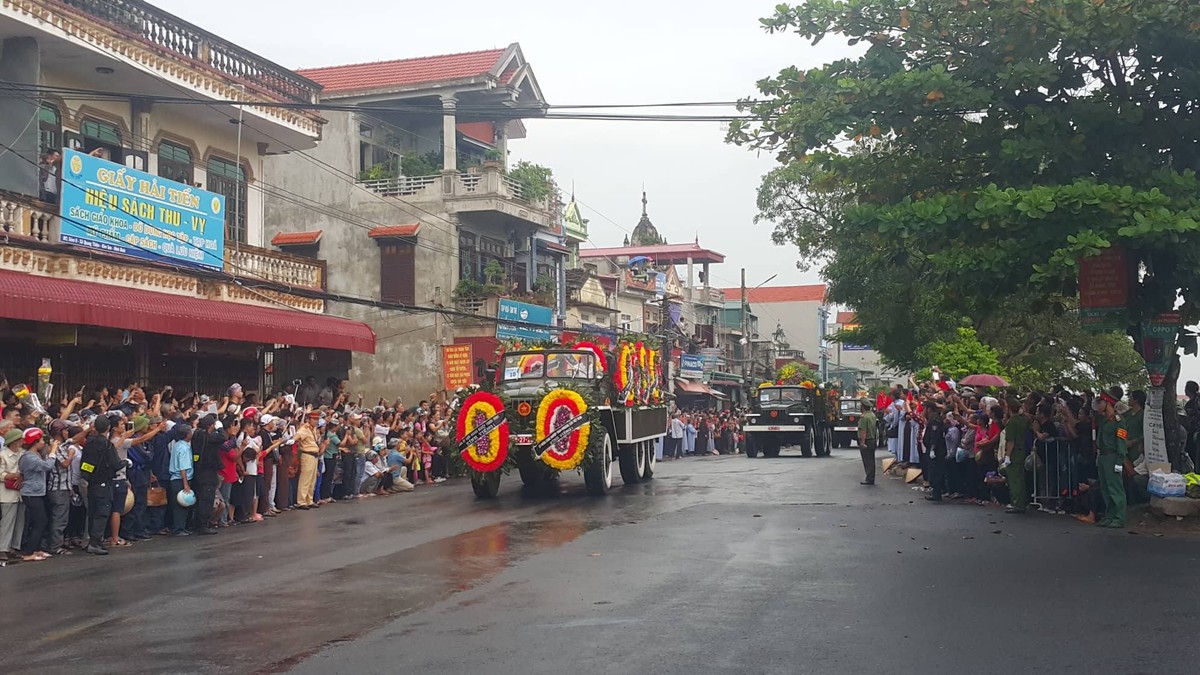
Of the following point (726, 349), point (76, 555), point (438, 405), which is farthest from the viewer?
point (726, 349)

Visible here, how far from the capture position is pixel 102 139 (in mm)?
22812

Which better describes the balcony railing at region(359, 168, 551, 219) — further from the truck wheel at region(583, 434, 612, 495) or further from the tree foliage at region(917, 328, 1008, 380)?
the truck wheel at region(583, 434, 612, 495)

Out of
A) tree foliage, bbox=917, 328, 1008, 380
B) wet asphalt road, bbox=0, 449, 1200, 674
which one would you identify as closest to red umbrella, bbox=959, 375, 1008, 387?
tree foliage, bbox=917, 328, 1008, 380

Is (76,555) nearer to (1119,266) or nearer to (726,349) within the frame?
(1119,266)

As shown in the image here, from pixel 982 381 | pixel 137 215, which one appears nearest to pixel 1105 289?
pixel 982 381

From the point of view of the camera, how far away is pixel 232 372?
2633 cm

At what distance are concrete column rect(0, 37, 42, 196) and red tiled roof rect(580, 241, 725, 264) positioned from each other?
47.2 meters

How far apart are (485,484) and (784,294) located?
267 feet

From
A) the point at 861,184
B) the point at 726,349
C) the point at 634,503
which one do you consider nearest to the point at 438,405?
the point at 634,503

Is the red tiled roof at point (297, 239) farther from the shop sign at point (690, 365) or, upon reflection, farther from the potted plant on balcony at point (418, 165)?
the shop sign at point (690, 365)

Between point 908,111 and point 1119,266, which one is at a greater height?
point 908,111

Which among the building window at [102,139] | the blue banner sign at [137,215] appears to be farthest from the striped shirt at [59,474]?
the building window at [102,139]

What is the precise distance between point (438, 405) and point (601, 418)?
7967 millimetres

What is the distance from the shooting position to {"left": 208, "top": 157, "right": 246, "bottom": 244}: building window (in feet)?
87.6
